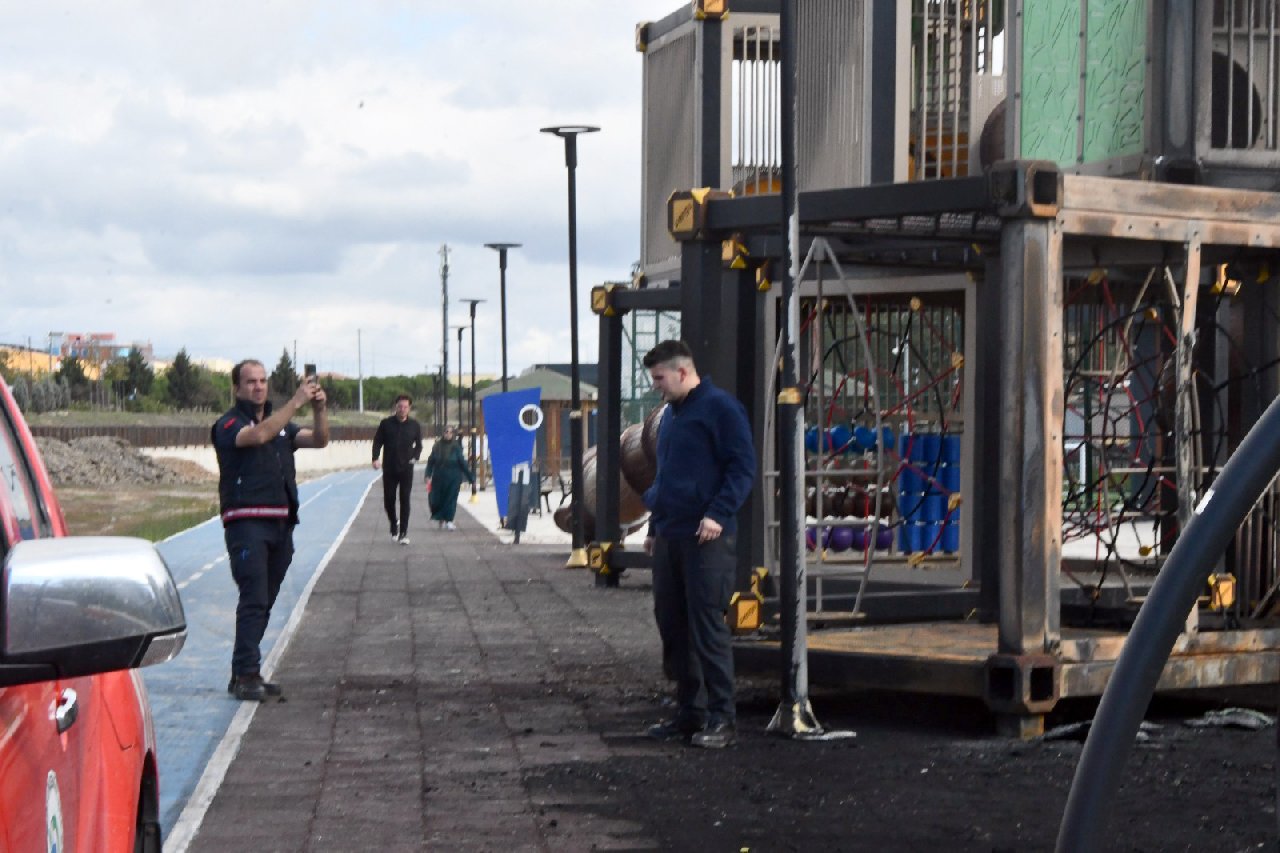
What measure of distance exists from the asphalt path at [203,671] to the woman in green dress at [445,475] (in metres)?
3.02

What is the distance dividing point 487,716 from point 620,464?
933 cm

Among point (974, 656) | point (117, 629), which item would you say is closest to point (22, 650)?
point (117, 629)

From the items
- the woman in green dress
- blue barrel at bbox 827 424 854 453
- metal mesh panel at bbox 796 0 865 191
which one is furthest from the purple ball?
the woman in green dress

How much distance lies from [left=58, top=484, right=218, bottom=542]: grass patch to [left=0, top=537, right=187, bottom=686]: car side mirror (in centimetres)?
2210

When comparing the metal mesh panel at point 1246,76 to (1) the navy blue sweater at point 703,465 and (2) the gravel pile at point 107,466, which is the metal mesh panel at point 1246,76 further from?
(2) the gravel pile at point 107,466

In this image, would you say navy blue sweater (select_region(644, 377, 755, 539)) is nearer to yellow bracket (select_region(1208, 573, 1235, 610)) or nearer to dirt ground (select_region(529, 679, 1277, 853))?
dirt ground (select_region(529, 679, 1277, 853))

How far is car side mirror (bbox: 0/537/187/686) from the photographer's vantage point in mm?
2533

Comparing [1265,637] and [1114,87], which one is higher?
[1114,87]

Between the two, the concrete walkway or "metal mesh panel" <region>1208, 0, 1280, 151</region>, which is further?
"metal mesh panel" <region>1208, 0, 1280, 151</region>

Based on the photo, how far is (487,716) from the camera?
10.4 m

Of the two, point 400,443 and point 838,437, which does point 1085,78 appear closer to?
point 838,437

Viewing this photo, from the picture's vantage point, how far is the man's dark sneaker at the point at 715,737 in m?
9.38

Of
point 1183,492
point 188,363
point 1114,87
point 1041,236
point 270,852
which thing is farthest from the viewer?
point 188,363

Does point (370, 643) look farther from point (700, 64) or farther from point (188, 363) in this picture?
point (188, 363)
